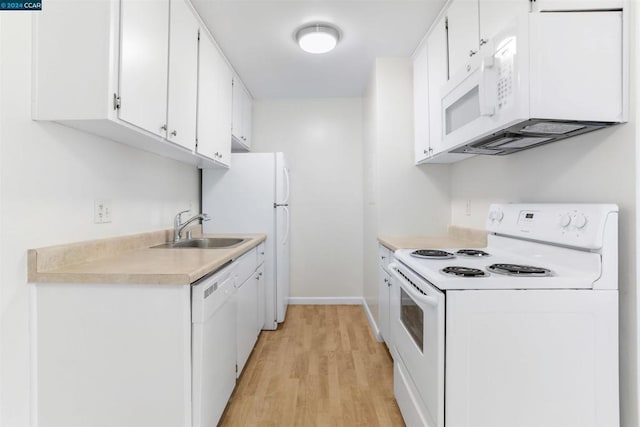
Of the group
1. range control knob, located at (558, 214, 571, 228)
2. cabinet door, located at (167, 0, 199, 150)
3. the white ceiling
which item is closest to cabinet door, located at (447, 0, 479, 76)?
the white ceiling

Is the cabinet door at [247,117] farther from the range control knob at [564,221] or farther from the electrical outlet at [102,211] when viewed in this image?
the range control knob at [564,221]

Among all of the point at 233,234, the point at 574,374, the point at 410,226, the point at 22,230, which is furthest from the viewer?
the point at 233,234

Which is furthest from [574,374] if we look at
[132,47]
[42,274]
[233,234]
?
[233,234]

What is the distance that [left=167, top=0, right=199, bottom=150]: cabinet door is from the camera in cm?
165

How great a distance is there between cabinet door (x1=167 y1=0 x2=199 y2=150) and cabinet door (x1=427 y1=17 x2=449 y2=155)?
5.09 ft

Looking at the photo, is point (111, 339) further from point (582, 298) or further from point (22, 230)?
Answer: point (582, 298)

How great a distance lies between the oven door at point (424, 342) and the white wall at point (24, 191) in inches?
60.5

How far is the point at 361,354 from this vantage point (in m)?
2.33

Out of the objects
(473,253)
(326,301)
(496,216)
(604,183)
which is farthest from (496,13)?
(326,301)

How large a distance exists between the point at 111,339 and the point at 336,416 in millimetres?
1167

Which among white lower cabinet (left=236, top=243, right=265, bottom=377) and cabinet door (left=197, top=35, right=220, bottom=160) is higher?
cabinet door (left=197, top=35, right=220, bottom=160)

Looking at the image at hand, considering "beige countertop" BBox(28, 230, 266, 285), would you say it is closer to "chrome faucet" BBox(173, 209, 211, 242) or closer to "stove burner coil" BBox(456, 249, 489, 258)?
"chrome faucet" BBox(173, 209, 211, 242)

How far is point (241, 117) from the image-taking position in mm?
3049

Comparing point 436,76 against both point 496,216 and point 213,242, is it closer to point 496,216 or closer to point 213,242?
point 496,216
